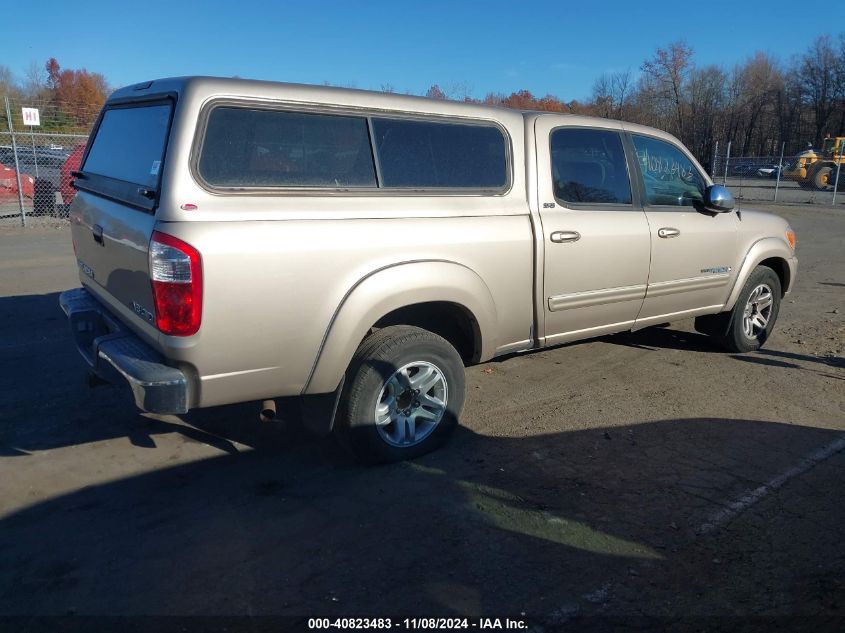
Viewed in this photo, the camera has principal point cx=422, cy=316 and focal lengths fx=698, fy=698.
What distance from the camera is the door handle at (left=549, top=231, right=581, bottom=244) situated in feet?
15.1

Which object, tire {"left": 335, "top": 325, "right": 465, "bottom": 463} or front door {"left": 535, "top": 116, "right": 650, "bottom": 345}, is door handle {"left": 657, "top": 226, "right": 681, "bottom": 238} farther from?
tire {"left": 335, "top": 325, "right": 465, "bottom": 463}

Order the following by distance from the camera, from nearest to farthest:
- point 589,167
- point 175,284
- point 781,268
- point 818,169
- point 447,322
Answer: point 175,284
point 447,322
point 589,167
point 781,268
point 818,169

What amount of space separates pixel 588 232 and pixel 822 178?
1231 inches

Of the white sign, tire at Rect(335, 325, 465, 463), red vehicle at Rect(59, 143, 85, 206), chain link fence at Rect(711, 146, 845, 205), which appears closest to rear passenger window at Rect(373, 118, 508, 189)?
tire at Rect(335, 325, 465, 463)

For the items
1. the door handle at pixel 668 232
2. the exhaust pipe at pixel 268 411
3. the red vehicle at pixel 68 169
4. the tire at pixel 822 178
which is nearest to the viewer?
the exhaust pipe at pixel 268 411

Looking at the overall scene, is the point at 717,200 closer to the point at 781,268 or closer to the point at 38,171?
the point at 781,268

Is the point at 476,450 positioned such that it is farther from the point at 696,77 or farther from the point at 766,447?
the point at 696,77

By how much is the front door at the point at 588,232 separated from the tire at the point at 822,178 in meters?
30.4

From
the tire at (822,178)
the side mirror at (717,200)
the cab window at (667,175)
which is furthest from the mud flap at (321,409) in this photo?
the tire at (822,178)

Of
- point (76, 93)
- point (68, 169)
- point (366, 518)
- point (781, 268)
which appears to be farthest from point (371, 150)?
point (76, 93)

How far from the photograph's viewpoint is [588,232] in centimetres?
481

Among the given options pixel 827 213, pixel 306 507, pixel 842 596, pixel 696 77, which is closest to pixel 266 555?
pixel 306 507

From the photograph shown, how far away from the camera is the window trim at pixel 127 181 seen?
3.38m

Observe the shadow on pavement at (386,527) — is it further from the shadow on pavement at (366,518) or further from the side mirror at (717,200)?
the side mirror at (717,200)
